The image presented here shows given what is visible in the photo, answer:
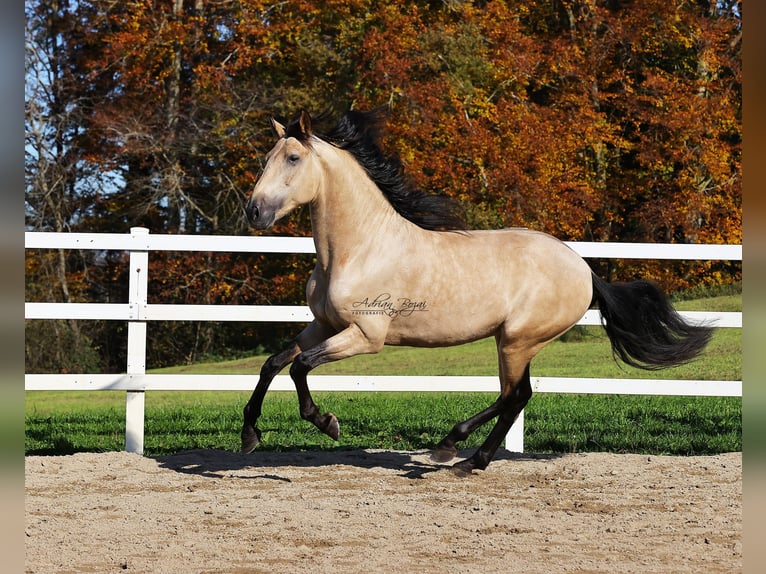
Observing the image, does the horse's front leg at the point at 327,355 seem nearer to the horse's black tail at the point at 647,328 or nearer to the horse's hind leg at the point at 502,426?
the horse's hind leg at the point at 502,426

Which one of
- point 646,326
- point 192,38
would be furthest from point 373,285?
point 192,38

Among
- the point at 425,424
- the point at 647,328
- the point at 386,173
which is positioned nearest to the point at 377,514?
the point at 386,173

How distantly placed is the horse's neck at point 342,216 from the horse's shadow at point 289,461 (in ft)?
4.95

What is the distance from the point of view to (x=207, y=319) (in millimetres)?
6406

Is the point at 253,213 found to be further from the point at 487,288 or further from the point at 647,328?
the point at 647,328

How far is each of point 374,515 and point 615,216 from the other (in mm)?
14556

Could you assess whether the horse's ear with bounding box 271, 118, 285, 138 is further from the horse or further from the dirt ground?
the dirt ground

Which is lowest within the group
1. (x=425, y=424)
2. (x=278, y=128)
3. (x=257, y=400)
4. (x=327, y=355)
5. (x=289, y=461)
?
(x=425, y=424)

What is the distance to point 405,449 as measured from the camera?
22.0 feet

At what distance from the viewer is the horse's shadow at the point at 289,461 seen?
5523mm

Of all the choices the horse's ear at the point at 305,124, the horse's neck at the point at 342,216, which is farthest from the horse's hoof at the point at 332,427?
the horse's ear at the point at 305,124

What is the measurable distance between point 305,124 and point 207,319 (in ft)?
6.96

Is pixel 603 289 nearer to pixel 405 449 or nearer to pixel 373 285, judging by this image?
pixel 373 285

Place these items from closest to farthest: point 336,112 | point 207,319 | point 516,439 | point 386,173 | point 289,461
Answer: point 386,173, point 289,461, point 207,319, point 516,439, point 336,112
